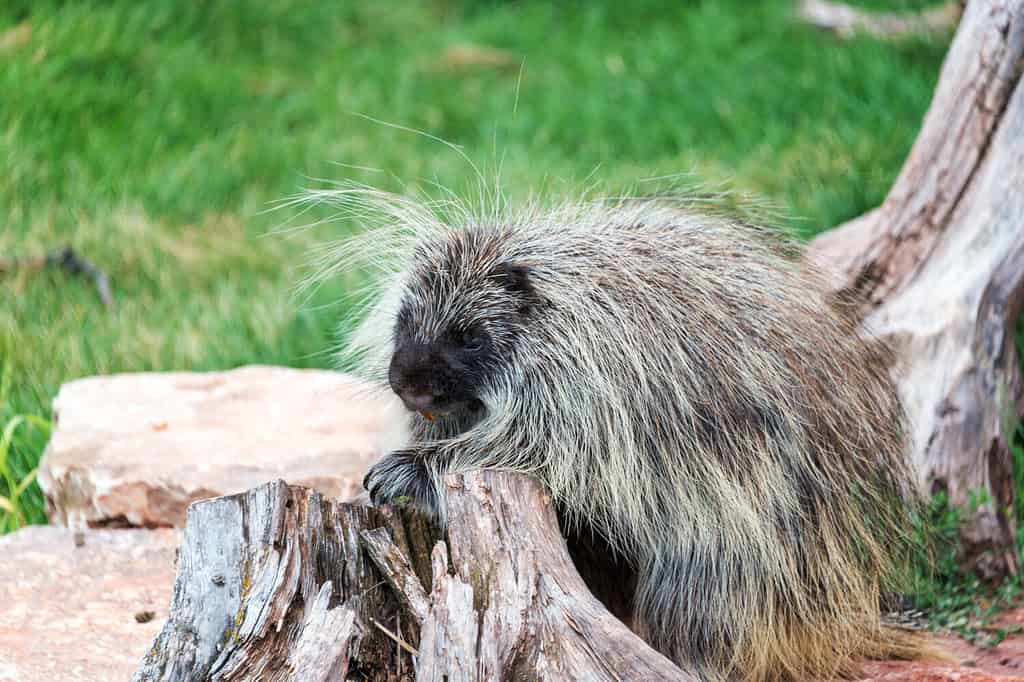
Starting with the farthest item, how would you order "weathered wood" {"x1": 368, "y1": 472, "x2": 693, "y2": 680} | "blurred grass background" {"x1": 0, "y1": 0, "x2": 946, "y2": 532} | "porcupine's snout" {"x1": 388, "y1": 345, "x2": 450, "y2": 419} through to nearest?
"blurred grass background" {"x1": 0, "y1": 0, "x2": 946, "y2": 532} < "porcupine's snout" {"x1": 388, "y1": 345, "x2": 450, "y2": 419} < "weathered wood" {"x1": 368, "y1": 472, "x2": 693, "y2": 680}

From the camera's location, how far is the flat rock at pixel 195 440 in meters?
3.66

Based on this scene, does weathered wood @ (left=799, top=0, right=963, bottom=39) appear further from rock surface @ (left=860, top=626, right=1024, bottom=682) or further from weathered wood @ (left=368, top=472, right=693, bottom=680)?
weathered wood @ (left=368, top=472, right=693, bottom=680)

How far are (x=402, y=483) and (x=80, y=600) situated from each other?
3.27 feet

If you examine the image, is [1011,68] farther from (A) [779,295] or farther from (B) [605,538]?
(B) [605,538]

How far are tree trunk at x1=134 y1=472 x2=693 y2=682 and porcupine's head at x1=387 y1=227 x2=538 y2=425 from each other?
14.0 inches

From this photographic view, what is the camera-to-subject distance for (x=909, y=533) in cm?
321

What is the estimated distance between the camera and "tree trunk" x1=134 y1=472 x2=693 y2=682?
223 centimetres

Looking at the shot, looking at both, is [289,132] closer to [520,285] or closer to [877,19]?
[877,19]

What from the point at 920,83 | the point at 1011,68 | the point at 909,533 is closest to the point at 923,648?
the point at 909,533

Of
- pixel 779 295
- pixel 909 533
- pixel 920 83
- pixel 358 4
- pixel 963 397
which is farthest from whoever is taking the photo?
pixel 358 4

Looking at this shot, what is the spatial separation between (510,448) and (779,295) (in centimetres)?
78

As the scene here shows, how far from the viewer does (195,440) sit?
389 centimetres

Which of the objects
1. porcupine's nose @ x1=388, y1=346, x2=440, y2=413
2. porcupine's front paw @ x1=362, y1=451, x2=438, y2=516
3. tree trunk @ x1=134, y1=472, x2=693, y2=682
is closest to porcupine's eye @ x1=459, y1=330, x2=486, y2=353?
porcupine's nose @ x1=388, y1=346, x2=440, y2=413

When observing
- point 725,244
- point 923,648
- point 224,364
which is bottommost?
point 224,364
